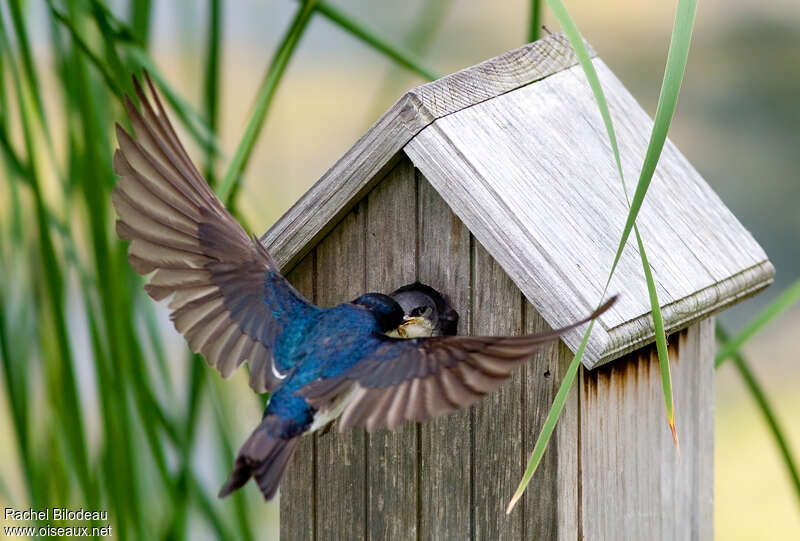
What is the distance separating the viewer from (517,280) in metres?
1.27

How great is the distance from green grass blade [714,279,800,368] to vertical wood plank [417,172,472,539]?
305 mm

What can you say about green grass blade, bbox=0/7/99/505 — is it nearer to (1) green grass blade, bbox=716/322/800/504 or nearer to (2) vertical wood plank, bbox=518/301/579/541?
(2) vertical wood plank, bbox=518/301/579/541

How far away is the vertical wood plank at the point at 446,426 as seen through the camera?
4.50 feet

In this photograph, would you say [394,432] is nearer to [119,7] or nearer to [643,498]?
[643,498]

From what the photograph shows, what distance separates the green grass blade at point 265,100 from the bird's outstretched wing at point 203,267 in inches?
1.2

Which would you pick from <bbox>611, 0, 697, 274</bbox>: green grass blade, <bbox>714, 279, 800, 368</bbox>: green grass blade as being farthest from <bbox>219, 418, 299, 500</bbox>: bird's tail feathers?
<bbox>714, 279, 800, 368</bbox>: green grass blade

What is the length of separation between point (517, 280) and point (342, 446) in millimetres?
339

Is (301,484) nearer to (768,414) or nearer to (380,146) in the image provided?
(380,146)

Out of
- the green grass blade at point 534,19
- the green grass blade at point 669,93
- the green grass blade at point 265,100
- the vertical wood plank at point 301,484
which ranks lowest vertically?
the vertical wood plank at point 301,484

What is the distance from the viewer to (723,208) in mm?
1647

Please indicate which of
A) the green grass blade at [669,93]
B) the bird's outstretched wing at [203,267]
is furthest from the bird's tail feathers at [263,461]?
the green grass blade at [669,93]

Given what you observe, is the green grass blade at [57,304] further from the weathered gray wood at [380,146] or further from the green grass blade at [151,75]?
the weathered gray wood at [380,146]

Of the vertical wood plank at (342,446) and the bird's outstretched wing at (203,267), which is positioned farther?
the vertical wood plank at (342,446)

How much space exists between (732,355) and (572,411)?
0.25 meters
